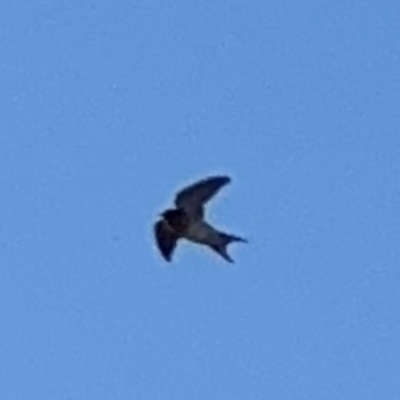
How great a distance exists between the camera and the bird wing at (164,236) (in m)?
7.28

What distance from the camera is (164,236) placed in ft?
24.2

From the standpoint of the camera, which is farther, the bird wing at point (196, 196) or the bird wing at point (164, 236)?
the bird wing at point (164, 236)

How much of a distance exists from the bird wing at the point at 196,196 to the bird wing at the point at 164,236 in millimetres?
251

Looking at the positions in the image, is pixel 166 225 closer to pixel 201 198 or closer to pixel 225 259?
pixel 201 198

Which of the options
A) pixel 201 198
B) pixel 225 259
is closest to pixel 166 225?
pixel 201 198

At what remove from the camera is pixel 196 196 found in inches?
280

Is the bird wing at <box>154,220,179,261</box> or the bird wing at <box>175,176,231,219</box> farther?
the bird wing at <box>154,220,179,261</box>

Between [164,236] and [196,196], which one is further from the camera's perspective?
[164,236]

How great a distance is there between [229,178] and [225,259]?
1.10 m

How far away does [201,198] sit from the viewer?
715 cm

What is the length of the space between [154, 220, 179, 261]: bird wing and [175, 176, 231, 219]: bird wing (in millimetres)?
251

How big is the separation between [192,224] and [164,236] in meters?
0.43

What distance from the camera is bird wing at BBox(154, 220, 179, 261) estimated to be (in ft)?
23.9

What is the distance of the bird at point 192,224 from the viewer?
6.90m
